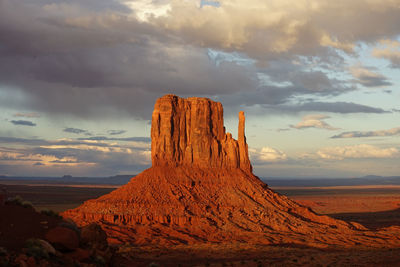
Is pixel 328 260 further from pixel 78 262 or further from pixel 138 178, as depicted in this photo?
pixel 138 178

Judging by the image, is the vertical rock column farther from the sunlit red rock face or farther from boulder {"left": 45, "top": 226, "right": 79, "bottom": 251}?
boulder {"left": 45, "top": 226, "right": 79, "bottom": 251}

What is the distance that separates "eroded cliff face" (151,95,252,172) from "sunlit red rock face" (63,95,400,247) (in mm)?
189

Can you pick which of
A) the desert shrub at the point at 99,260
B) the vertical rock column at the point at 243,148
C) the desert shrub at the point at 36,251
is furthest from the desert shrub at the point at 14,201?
the vertical rock column at the point at 243,148

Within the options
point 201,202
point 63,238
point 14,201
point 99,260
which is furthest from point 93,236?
point 201,202

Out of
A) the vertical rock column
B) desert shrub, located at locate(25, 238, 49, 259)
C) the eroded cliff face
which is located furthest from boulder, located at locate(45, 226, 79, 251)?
the vertical rock column

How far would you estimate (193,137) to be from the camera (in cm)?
9112

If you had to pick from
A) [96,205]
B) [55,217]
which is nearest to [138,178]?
[96,205]

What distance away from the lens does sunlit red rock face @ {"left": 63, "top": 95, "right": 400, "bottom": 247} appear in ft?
246

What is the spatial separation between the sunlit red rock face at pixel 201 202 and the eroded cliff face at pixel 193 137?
19 centimetres

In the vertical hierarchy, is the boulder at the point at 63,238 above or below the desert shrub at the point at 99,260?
above

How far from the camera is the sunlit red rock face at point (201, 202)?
75.1 metres

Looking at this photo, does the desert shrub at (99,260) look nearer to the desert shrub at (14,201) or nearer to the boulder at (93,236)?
the boulder at (93,236)

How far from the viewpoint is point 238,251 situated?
64250 millimetres

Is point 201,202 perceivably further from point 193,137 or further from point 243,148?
point 243,148
